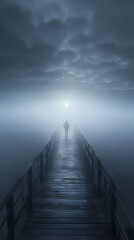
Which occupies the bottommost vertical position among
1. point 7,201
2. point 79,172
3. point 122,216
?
point 122,216

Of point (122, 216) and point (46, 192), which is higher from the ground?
point (46, 192)

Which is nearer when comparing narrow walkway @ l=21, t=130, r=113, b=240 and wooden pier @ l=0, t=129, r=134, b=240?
wooden pier @ l=0, t=129, r=134, b=240

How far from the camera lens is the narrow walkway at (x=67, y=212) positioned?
345cm

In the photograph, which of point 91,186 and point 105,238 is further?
point 91,186

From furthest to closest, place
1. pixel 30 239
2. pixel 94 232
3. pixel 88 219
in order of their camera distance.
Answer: pixel 88 219, pixel 94 232, pixel 30 239

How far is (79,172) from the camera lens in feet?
25.1

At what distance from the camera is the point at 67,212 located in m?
4.27

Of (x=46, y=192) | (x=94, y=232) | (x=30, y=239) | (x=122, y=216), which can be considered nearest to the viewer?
(x=30, y=239)

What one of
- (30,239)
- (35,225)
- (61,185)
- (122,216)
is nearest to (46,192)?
(61,185)

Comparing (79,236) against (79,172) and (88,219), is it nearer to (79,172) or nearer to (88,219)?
(88,219)

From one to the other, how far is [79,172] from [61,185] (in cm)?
179

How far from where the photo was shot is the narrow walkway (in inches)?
136

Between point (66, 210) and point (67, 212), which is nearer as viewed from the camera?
point (67, 212)

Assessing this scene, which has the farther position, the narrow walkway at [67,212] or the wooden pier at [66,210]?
the narrow walkway at [67,212]
